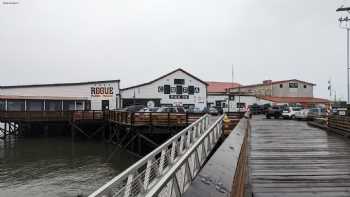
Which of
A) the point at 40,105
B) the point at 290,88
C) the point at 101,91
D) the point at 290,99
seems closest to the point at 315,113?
the point at 101,91

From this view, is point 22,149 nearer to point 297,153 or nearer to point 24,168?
point 24,168

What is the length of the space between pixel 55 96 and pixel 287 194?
50.6 meters

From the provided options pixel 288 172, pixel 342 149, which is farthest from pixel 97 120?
pixel 288 172

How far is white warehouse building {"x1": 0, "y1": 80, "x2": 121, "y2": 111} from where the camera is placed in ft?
176

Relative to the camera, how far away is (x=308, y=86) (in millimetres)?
89750

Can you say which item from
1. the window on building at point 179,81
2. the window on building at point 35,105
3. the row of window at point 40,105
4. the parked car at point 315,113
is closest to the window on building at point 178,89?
the window on building at point 179,81

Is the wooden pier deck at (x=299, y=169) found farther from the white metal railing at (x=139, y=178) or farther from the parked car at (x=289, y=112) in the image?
the parked car at (x=289, y=112)

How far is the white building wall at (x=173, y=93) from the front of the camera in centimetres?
5882

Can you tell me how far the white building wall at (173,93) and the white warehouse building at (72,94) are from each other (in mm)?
2645

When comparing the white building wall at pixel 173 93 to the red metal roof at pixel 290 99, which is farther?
the red metal roof at pixel 290 99

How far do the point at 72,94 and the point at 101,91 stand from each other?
4.05 m

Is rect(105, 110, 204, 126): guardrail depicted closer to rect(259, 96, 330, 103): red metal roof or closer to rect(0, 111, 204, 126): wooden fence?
rect(0, 111, 204, 126): wooden fence

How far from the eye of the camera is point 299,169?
1064cm

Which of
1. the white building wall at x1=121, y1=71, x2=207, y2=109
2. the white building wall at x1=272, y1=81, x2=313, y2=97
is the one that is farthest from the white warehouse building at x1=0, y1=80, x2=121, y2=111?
the white building wall at x1=272, y1=81, x2=313, y2=97
